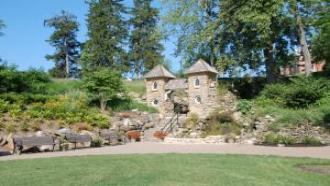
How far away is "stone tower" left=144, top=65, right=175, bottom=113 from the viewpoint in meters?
28.4

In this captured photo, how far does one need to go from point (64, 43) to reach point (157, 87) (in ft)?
89.9

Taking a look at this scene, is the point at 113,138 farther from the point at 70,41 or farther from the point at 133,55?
the point at 70,41

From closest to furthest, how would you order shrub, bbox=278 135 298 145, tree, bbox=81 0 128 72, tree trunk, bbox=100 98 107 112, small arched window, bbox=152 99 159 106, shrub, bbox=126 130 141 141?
1. shrub, bbox=278 135 298 145
2. shrub, bbox=126 130 141 141
3. tree trunk, bbox=100 98 107 112
4. small arched window, bbox=152 99 159 106
5. tree, bbox=81 0 128 72

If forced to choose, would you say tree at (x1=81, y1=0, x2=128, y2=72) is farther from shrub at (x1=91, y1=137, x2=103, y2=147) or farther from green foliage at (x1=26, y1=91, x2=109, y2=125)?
shrub at (x1=91, y1=137, x2=103, y2=147)

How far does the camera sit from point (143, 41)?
164 ft

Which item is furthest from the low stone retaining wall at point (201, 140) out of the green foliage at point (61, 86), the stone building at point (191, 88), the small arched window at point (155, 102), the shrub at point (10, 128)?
the green foliage at point (61, 86)

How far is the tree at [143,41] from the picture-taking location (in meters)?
47.7

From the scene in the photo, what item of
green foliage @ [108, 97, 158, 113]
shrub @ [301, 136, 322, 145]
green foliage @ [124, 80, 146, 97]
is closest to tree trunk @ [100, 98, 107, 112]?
green foliage @ [108, 97, 158, 113]

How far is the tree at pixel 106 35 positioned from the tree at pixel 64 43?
5571 millimetres

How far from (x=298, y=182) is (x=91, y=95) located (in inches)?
757

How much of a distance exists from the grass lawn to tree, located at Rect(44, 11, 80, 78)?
4095 cm

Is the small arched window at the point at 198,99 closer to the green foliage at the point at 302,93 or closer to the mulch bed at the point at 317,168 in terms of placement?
the green foliage at the point at 302,93

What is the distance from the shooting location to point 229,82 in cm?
3300

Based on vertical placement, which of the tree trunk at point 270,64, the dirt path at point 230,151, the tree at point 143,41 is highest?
the tree at point 143,41
